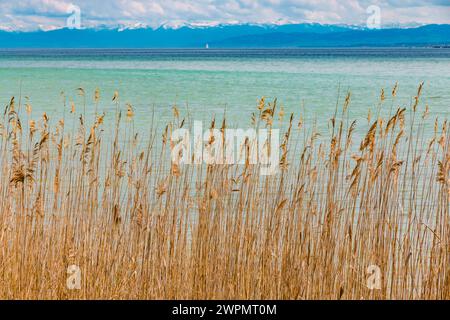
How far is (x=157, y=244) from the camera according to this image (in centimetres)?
510

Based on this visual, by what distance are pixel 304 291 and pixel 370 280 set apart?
0.43 m

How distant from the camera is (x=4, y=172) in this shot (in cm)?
598

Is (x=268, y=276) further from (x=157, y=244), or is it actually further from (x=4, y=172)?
(x=4, y=172)

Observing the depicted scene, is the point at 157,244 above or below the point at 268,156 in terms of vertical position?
below

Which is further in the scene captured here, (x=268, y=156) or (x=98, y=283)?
(x=268, y=156)

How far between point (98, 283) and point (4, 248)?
Result: 76 centimetres

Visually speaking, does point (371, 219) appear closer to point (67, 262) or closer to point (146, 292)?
point (146, 292)

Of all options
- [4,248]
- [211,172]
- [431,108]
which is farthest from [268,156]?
[431,108]

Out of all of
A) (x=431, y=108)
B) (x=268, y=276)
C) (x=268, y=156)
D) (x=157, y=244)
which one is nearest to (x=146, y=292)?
(x=157, y=244)
